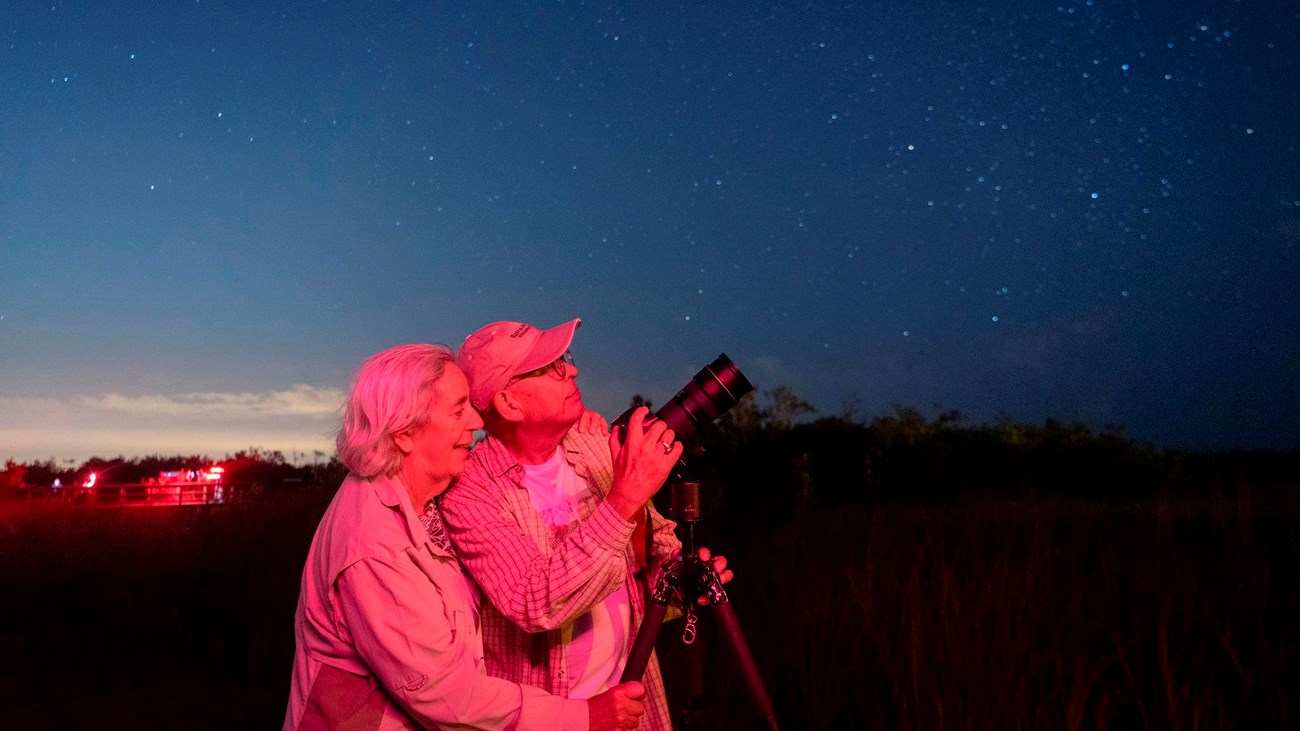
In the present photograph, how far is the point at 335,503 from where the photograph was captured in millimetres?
1729

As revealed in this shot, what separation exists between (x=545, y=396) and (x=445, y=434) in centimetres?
44

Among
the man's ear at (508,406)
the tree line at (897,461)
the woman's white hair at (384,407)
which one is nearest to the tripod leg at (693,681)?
the man's ear at (508,406)

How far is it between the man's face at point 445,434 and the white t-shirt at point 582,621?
478mm

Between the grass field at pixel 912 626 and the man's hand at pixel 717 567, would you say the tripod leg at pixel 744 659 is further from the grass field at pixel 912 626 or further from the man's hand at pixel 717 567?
the grass field at pixel 912 626

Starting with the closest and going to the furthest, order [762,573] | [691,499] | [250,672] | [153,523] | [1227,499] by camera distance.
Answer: [691,499] < [1227,499] < [762,573] < [250,672] < [153,523]

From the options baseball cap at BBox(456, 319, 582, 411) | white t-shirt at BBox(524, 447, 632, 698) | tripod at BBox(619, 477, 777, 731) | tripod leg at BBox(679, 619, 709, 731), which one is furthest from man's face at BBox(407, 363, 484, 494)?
tripod leg at BBox(679, 619, 709, 731)

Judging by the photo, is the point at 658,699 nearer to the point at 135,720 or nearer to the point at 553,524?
the point at 553,524

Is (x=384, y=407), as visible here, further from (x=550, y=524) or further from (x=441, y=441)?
(x=550, y=524)

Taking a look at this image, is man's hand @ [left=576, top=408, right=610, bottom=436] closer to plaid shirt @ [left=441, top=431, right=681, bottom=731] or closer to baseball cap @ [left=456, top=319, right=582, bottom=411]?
plaid shirt @ [left=441, top=431, right=681, bottom=731]

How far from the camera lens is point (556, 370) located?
7.38ft

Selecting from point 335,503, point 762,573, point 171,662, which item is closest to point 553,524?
point 335,503

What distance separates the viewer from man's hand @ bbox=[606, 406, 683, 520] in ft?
6.13

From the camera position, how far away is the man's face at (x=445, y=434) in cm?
180

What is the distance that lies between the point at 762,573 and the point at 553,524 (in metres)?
3.45
